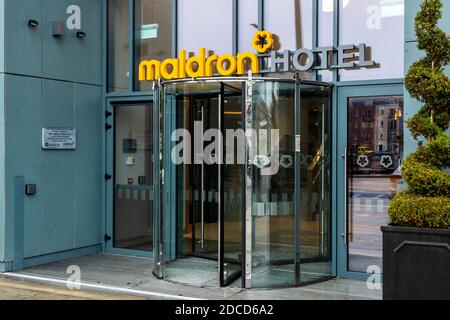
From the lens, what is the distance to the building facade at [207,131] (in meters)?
7.25

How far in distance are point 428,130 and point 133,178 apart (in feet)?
16.3

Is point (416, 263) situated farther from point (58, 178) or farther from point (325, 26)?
point (58, 178)

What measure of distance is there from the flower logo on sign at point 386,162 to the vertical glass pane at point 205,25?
253cm

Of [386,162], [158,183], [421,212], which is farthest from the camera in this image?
[158,183]

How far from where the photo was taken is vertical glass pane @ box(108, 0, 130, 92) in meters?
9.40

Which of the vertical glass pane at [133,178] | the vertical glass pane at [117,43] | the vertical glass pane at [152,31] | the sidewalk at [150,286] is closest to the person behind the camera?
the sidewalk at [150,286]

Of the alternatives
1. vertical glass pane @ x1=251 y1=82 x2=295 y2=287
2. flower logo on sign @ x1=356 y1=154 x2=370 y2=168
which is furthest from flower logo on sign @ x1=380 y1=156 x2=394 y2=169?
vertical glass pane @ x1=251 y1=82 x2=295 y2=287

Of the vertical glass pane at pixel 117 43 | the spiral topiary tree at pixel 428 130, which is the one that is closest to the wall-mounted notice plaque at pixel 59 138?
the vertical glass pane at pixel 117 43

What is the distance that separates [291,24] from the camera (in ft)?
26.1

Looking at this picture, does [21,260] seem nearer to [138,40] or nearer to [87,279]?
[87,279]

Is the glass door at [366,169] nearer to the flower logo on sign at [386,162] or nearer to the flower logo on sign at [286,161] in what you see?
the flower logo on sign at [386,162]

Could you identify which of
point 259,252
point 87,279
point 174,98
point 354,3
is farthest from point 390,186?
point 87,279

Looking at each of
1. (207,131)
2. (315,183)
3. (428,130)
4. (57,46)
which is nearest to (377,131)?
(315,183)

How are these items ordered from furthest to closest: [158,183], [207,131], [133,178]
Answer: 1. [133,178]
2. [207,131]
3. [158,183]
